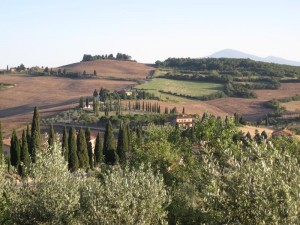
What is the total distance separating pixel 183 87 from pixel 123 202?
16052 centimetres

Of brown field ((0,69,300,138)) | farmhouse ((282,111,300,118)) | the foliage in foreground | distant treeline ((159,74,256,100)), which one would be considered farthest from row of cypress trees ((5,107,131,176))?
distant treeline ((159,74,256,100))

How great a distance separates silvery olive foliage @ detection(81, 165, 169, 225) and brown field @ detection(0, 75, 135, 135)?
104029 millimetres

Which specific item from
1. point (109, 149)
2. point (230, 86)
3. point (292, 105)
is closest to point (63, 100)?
point (230, 86)

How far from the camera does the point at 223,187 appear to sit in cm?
1712

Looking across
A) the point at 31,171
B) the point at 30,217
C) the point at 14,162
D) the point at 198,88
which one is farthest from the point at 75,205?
the point at 198,88

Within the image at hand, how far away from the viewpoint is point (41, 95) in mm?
173125

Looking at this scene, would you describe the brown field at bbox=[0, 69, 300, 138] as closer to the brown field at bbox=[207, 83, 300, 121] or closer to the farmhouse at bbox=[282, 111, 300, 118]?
Result: the brown field at bbox=[207, 83, 300, 121]

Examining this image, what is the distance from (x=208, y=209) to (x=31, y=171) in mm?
11530

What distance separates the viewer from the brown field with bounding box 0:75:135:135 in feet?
457

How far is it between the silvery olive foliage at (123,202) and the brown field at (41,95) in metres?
104

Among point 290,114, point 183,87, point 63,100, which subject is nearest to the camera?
point 290,114

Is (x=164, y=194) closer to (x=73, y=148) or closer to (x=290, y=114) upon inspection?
(x=73, y=148)

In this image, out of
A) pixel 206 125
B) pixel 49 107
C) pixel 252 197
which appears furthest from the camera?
pixel 49 107

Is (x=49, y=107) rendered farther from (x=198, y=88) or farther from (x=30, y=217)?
(x=30, y=217)
